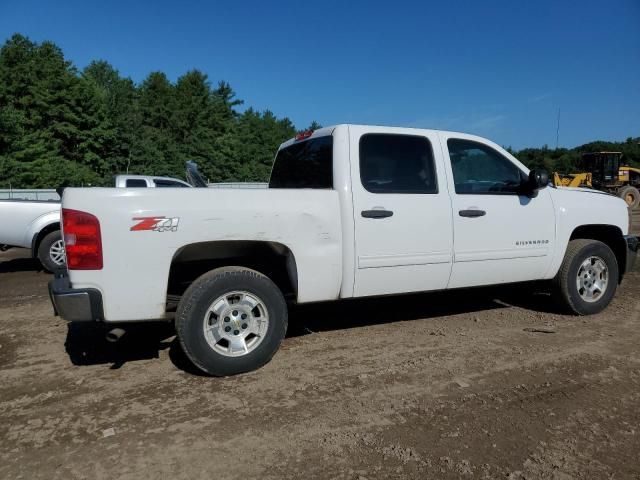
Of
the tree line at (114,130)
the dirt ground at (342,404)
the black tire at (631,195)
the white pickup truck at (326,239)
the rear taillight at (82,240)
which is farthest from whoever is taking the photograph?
the tree line at (114,130)

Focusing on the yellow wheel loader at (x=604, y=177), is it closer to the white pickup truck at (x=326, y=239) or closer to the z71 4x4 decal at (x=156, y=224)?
the white pickup truck at (x=326, y=239)

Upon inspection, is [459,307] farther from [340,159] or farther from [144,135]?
[144,135]

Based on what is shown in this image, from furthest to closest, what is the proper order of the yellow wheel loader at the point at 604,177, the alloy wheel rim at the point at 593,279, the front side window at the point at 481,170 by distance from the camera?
1. the yellow wheel loader at the point at 604,177
2. the alloy wheel rim at the point at 593,279
3. the front side window at the point at 481,170

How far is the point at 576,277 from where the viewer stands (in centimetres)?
521

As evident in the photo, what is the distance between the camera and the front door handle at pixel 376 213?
160 inches

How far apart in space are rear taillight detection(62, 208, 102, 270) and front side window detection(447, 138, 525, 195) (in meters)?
3.03

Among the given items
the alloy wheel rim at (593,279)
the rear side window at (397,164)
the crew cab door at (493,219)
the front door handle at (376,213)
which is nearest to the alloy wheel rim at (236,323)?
the front door handle at (376,213)

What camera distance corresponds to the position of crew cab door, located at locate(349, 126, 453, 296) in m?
4.10

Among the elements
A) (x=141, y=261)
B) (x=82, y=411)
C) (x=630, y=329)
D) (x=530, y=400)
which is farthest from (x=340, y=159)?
(x=630, y=329)

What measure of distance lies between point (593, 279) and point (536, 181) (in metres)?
1.46

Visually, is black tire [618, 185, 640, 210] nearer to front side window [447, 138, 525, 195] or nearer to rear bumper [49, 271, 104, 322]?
front side window [447, 138, 525, 195]

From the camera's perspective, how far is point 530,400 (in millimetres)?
3346

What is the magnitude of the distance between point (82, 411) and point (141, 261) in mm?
1028

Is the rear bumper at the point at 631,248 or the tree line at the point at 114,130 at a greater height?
the tree line at the point at 114,130
